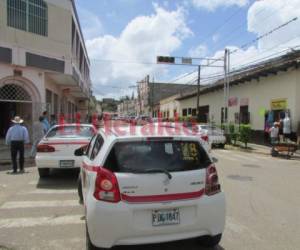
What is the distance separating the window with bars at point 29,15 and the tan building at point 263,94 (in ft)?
43.8

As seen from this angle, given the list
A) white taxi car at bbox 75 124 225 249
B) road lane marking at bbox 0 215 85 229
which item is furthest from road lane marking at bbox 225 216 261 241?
road lane marking at bbox 0 215 85 229

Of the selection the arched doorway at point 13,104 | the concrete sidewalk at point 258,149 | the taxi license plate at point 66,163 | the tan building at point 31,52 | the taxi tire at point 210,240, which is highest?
the tan building at point 31,52

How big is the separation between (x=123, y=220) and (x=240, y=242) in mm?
1943

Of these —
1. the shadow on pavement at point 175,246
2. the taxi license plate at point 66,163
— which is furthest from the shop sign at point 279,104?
the shadow on pavement at point 175,246

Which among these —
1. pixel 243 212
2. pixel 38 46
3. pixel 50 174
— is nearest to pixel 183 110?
pixel 38 46

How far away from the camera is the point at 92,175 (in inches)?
167

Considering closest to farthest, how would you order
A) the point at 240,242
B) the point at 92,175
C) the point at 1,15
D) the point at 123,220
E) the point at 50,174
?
1. the point at 123,220
2. the point at 92,175
3. the point at 240,242
4. the point at 50,174
5. the point at 1,15

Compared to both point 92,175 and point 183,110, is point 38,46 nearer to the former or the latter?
point 92,175

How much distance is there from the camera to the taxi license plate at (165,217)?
3.95m

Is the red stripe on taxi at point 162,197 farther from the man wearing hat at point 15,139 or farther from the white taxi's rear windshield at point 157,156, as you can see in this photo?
the man wearing hat at point 15,139

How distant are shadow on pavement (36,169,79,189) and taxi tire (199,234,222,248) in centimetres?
468

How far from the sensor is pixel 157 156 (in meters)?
4.24

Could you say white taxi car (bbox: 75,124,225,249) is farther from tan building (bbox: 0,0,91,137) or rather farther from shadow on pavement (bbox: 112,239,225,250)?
tan building (bbox: 0,0,91,137)

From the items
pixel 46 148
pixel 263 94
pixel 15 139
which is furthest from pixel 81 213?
pixel 263 94
